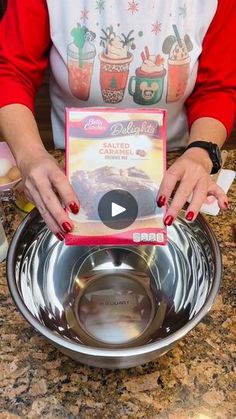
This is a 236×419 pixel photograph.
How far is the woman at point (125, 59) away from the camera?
3.22 ft

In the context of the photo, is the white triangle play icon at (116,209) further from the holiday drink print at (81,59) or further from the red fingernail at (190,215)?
the holiday drink print at (81,59)

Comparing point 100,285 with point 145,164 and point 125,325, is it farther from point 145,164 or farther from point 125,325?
point 145,164

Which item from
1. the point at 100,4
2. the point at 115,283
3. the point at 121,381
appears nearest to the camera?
the point at 121,381

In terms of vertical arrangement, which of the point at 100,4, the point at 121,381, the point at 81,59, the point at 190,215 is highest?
→ the point at 100,4

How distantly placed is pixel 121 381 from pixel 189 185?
1.02ft

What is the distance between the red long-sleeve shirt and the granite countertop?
0.42 m

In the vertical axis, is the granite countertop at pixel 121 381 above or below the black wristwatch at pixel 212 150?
below

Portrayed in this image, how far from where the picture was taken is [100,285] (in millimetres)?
886

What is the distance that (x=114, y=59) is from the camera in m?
1.05

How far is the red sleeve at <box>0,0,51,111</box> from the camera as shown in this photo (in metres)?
0.98

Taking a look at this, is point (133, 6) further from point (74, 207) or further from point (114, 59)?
point (74, 207)

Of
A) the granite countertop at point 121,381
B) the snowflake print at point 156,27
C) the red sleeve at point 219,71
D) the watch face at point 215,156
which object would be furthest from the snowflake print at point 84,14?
the granite countertop at point 121,381

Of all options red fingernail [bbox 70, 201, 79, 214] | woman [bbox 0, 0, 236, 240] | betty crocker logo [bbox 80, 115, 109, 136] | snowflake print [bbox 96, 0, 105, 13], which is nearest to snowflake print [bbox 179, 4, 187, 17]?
woman [bbox 0, 0, 236, 240]
